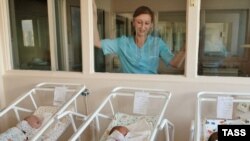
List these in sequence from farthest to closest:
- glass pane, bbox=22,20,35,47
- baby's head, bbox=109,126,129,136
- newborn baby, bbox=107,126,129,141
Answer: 1. glass pane, bbox=22,20,35,47
2. baby's head, bbox=109,126,129,136
3. newborn baby, bbox=107,126,129,141

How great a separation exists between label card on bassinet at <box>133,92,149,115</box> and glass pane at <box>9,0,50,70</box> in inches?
36.6

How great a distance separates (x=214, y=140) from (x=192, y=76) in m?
0.53

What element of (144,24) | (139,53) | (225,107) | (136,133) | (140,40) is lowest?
(136,133)

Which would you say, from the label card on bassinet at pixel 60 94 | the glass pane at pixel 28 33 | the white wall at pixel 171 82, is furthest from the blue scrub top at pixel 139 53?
the glass pane at pixel 28 33

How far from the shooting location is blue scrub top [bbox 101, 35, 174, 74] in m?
2.29

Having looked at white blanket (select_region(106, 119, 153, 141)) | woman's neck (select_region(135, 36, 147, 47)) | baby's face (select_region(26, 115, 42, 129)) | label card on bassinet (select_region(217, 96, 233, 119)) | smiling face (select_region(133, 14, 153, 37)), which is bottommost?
white blanket (select_region(106, 119, 153, 141))

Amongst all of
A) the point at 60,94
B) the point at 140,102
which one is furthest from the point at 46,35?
the point at 140,102

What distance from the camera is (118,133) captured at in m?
1.84

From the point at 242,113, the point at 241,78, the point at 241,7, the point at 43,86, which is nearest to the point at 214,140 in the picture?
the point at 242,113

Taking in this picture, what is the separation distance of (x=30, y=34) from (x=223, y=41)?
1737 mm

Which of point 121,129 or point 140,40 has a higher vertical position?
point 140,40

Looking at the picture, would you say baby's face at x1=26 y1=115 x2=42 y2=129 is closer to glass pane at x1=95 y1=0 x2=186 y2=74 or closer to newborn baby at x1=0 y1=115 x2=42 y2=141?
newborn baby at x1=0 y1=115 x2=42 y2=141

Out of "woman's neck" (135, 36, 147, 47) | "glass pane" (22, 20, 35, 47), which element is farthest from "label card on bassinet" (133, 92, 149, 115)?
"glass pane" (22, 20, 35, 47)

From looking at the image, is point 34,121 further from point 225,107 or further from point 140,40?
point 225,107
